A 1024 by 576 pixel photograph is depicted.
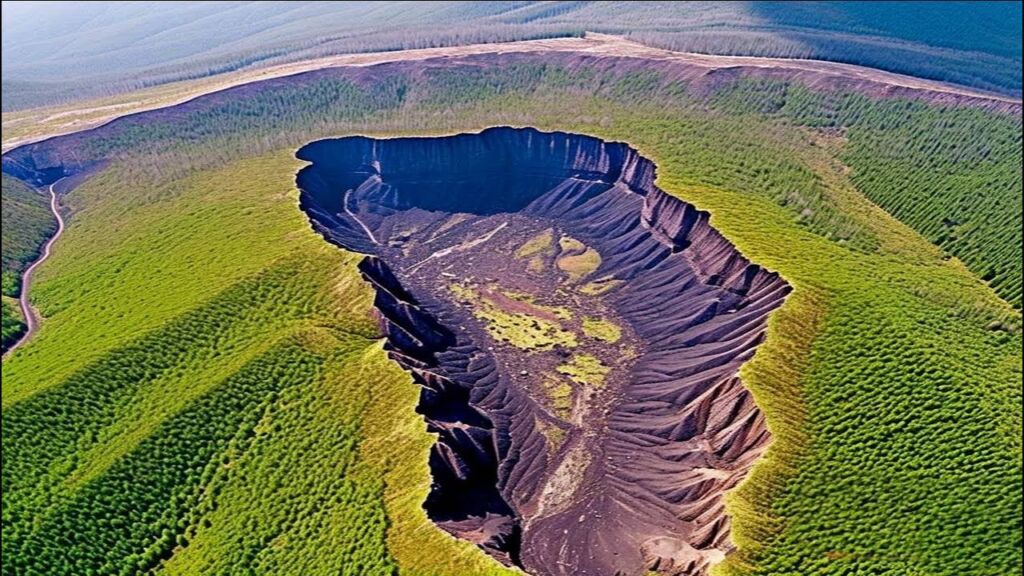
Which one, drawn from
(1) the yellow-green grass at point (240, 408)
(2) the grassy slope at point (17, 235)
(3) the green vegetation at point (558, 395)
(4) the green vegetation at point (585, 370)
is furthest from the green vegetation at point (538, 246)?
(2) the grassy slope at point (17, 235)

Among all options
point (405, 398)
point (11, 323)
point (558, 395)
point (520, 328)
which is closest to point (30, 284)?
point (11, 323)

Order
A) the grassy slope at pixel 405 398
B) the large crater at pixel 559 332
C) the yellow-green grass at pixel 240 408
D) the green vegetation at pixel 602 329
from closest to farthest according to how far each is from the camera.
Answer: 1. the grassy slope at pixel 405 398
2. the yellow-green grass at pixel 240 408
3. the large crater at pixel 559 332
4. the green vegetation at pixel 602 329

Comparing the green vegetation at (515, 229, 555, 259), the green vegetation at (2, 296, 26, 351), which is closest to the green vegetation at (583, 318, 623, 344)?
the green vegetation at (515, 229, 555, 259)

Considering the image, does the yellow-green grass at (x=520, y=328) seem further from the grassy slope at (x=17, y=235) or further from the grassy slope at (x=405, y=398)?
the grassy slope at (x=17, y=235)

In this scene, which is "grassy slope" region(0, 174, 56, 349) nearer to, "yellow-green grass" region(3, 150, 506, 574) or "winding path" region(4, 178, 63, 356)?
"winding path" region(4, 178, 63, 356)

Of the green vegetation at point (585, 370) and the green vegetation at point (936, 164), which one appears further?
the green vegetation at point (936, 164)

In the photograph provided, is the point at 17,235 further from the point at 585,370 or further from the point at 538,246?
the point at 585,370
